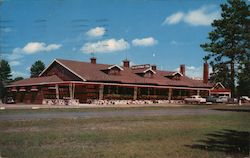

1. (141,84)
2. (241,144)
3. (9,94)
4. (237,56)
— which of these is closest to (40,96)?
(9,94)

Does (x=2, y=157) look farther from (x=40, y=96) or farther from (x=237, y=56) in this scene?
(x=40, y=96)

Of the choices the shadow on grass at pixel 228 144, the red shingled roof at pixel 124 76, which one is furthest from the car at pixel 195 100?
the shadow on grass at pixel 228 144

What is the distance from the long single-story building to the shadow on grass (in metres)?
18.5

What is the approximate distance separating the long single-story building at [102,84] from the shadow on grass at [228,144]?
60.9 feet

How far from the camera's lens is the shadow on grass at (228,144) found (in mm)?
9628

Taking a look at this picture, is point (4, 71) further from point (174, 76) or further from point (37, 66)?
point (174, 76)

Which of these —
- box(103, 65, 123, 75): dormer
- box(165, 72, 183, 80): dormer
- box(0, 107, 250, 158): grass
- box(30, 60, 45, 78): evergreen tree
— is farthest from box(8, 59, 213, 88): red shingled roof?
box(0, 107, 250, 158): grass

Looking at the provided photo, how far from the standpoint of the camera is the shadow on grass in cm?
963

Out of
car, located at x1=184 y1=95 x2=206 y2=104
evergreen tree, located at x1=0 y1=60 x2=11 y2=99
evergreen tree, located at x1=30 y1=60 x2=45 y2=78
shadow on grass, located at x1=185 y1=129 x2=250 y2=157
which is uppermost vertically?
evergreen tree, located at x1=30 y1=60 x2=45 y2=78

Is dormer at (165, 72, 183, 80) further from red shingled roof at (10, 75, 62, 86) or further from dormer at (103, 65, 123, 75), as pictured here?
red shingled roof at (10, 75, 62, 86)

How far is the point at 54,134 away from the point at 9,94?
89.0 ft

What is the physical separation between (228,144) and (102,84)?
33672 mm

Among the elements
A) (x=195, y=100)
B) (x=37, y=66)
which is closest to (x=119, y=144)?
(x=37, y=66)

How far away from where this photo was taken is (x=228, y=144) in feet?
35.6
